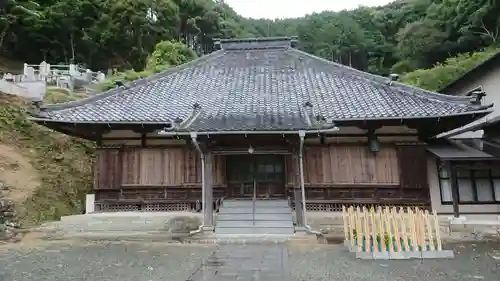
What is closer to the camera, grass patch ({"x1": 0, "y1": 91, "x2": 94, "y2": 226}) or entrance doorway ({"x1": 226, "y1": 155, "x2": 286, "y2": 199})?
entrance doorway ({"x1": 226, "y1": 155, "x2": 286, "y2": 199})

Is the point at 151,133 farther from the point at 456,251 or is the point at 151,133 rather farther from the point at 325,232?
the point at 456,251

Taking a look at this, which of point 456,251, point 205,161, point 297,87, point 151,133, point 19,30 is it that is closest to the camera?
point 456,251

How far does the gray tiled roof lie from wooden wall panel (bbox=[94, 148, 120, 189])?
4.98 ft

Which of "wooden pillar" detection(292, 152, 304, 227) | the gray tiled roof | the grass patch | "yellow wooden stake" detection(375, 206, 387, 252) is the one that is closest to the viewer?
"yellow wooden stake" detection(375, 206, 387, 252)

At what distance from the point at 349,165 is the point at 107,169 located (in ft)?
28.8

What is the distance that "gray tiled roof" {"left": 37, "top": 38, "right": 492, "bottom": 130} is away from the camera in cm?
1228

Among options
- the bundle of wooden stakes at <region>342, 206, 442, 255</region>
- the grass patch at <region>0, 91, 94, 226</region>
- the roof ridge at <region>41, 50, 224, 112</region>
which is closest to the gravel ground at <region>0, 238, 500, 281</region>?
the bundle of wooden stakes at <region>342, 206, 442, 255</region>

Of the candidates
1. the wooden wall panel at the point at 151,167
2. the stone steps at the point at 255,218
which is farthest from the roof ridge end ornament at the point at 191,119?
the stone steps at the point at 255,218

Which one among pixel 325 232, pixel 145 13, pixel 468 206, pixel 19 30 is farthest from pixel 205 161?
pixel 19 30

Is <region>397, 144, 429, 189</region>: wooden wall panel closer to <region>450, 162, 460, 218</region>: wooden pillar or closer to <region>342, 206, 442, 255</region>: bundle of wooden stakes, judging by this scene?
<region>450, 162, 460, 218</region>: wooden pillar

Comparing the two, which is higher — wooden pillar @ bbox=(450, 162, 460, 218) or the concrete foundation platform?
wooden pillar @ bbox=(450, 162, 460, 218)

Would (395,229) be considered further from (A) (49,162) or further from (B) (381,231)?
(A) (49,162)

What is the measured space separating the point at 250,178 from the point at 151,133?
4.05 m

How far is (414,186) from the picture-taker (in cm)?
1282
